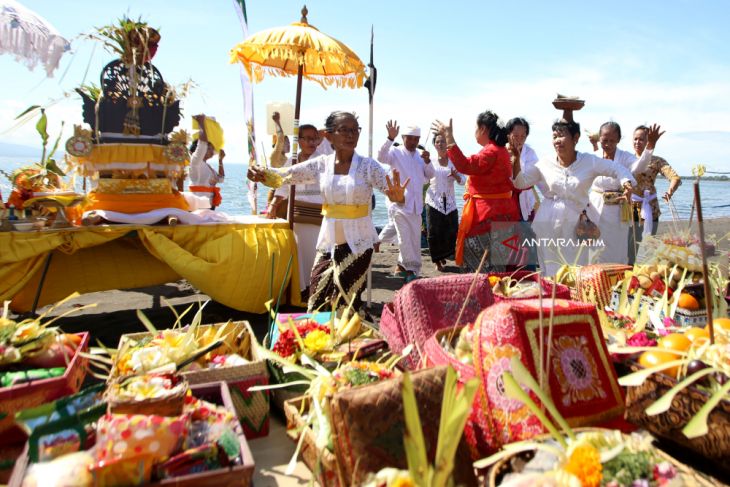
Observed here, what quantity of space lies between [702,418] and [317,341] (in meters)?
1.38

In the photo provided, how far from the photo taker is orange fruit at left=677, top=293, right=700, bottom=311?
7.73ft

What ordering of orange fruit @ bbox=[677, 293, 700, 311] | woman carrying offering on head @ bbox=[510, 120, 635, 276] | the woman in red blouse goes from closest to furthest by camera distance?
orange fruit @ bbox=[677, 293, 700, 311]
woman carrying offering on head @ bbox=[510, 120, 635, 276]
the woman in red blouse

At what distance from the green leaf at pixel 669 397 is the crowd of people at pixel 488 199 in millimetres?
1683

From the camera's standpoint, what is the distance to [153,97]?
425 centimetres

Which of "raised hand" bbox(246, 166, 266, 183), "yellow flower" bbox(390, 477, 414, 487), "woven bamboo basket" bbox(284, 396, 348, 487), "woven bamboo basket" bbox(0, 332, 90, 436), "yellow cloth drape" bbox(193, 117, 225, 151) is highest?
"yellow cloth drape" bbox(193, 117, 225, 151)

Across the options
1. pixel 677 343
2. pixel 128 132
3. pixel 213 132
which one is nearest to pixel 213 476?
pixel 677 343

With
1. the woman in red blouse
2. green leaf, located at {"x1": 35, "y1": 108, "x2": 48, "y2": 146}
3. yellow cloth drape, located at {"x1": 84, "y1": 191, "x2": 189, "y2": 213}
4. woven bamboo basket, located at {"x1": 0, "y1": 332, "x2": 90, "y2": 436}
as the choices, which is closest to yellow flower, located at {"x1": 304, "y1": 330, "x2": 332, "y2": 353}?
woven bamboo basket, located at {"x1": 0, "y1": 332, "x2": 90, "y2": 436}

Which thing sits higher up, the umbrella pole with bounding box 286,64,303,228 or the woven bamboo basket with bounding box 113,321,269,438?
the umbrella pole with bounding box 286,64,303,228

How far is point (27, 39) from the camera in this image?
4516 mm

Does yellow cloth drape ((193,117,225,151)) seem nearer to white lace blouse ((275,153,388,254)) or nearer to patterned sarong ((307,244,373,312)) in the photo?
white lace blouse ((275,153,388,254))

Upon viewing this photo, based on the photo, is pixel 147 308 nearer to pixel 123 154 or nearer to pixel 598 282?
pixel 123 154

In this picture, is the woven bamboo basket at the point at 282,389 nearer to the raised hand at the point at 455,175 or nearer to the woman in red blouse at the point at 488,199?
the woman in red blouse at the point at 488,199

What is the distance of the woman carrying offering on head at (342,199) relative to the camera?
12.3 feet

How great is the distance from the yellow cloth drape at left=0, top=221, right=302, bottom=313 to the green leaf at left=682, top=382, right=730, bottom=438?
10.8ft
